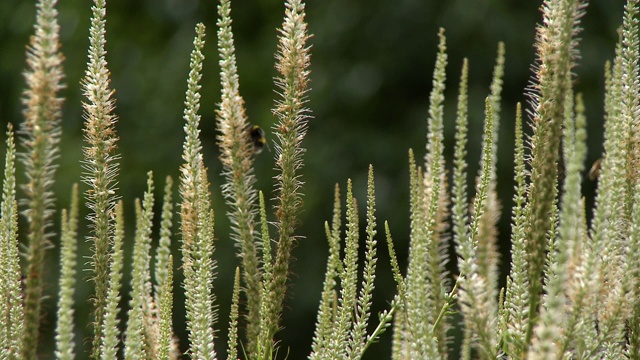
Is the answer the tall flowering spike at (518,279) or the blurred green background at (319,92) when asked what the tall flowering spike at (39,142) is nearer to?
the tall flowering spike at (518,279)

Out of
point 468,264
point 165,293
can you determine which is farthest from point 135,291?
point 468,264

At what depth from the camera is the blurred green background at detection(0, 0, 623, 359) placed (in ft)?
26.4

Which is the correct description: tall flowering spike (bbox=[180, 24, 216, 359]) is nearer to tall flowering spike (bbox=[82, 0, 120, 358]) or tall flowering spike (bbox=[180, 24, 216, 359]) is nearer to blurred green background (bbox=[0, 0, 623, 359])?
tall flowering spike (bbox=[82, 0, 120, 358])

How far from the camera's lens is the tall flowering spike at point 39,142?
109cm

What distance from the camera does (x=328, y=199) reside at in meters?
8.17

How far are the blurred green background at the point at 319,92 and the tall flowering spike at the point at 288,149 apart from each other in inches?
237

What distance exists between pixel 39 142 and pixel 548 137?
67 cm

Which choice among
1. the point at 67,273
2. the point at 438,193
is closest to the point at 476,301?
the point at 438,193

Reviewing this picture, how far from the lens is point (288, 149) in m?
1.54

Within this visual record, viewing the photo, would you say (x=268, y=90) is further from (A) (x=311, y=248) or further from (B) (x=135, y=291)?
(B) (x=135, y=291)

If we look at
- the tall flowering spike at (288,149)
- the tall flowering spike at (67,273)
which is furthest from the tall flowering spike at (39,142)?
the tall flowering spike at (288,149)

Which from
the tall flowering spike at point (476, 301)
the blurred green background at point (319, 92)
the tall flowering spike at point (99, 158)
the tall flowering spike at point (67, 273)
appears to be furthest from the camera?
the blurred green background at point (319, 92)

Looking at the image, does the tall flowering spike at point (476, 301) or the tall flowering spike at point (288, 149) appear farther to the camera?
the tall flowering spike at point (288, 149)

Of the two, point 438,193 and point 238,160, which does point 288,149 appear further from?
point 438,193
